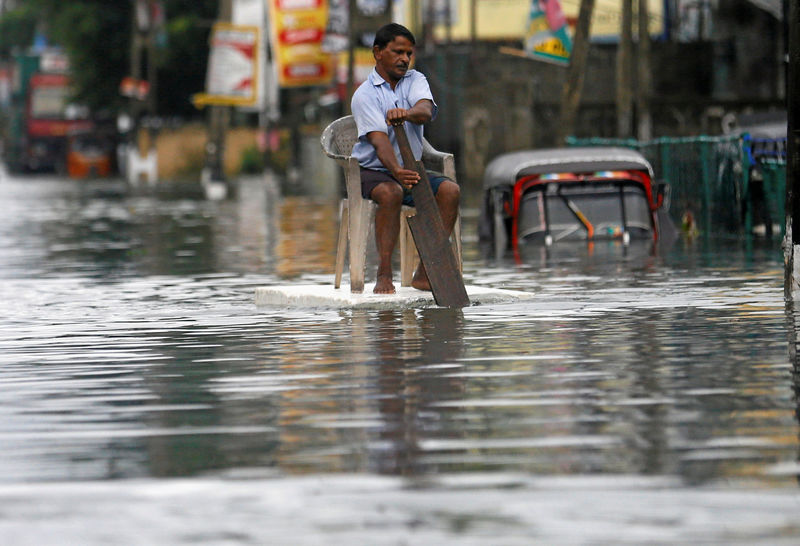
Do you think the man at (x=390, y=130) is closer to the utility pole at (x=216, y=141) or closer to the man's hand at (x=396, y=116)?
the man's hand at (x=396, y=116)

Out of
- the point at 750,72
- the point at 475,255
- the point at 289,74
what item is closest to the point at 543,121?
the point at 750,72

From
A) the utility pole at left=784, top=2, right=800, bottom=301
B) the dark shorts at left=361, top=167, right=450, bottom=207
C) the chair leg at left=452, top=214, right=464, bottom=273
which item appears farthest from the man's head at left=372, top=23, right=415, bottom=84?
the utility pole at left=784, top=2, right=800, bottom=301

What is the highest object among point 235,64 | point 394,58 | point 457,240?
point 235,64

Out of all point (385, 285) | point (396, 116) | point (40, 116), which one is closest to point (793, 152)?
point (396, 116)

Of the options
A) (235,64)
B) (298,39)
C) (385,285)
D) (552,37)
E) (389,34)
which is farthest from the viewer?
(298,39)

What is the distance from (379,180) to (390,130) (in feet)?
1.08

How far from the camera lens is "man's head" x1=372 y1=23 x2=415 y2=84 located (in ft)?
44.0

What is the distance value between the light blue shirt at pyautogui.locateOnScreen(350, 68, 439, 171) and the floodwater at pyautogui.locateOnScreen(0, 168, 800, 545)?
1045mm

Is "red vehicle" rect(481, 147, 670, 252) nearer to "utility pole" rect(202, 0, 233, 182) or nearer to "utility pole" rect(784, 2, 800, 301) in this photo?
"utility pole" rect(784, 2, 800, 301)

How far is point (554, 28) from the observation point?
37.2 metres

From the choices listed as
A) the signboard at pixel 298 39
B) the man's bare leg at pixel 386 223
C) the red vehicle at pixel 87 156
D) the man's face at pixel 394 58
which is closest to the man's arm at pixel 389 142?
the man's bare leg at pixel 386 223

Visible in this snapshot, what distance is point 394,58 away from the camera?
13492 millimetres

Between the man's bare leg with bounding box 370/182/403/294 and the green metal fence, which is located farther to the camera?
the green metal fence

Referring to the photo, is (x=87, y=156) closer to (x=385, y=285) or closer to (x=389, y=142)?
(x=385, y=285)
